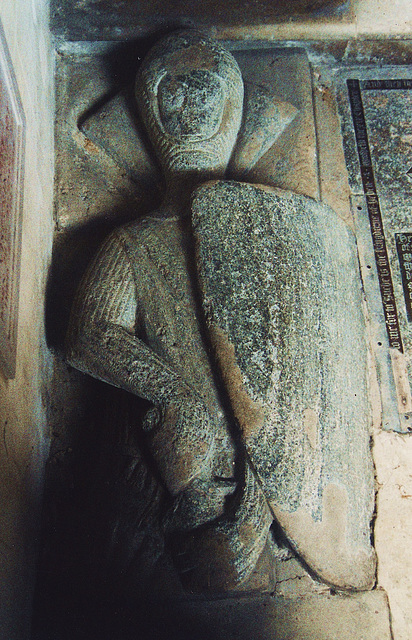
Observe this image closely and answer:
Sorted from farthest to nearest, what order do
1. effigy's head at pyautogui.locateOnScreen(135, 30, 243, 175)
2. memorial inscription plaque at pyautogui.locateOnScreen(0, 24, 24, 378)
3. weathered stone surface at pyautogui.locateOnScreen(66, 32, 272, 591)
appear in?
effigy's head at pyautogui.locateOnScreen(135, 30, 243, 175) → weathered stone surface at pyautogui.locateOnScreen(66, 32, 272, 591) → memorial inscription plaque at pyautogui.locateOnScreen(0, 24, 24, 378)

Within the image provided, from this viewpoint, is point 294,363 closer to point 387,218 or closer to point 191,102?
point 387,218

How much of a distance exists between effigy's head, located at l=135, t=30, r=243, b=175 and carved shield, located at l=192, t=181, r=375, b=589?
30 centimetres

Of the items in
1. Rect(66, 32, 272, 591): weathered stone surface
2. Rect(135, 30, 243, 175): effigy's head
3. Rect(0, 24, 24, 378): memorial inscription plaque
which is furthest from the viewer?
Rect(135, 30, 243, 175): effigy's head

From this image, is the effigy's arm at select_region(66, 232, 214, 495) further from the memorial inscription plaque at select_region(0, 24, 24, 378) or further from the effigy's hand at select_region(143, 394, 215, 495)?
the memorial inscription plaque at select_region(0, 24, 24, 378)

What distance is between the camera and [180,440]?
2.07 meters

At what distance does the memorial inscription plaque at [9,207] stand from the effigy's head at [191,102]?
1.98ft

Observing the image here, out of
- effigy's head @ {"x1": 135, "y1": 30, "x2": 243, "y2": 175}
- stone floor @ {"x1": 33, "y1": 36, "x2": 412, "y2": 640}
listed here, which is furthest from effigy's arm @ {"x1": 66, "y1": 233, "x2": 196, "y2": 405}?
effigy's head @ {"x1": 135, "y1": 30, "x2": 243, "y2": 175}

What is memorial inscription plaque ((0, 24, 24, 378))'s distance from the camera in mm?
1875

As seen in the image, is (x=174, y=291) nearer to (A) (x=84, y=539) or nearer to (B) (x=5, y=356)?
(B) (x=5, y=356)

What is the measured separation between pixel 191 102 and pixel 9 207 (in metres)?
0.90

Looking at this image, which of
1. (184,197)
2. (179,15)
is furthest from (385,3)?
(184,197)

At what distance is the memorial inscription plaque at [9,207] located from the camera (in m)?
1.88

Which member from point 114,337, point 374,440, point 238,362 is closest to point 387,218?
point 374,440

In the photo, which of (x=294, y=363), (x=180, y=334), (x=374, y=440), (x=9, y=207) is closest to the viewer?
(x=9, y=207)
